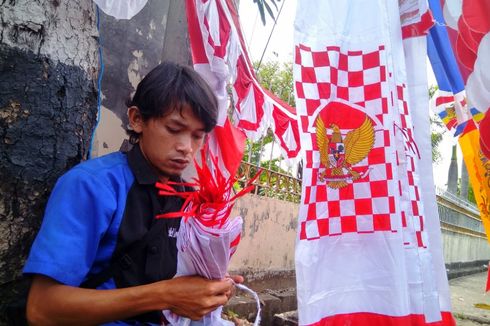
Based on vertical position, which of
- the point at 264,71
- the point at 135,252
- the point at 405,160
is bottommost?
the point at 135,252

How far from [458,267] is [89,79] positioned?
11.9 meters

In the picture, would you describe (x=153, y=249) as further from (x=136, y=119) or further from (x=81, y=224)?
(x=136, y=119)

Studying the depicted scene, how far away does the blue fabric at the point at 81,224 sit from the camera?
969mm

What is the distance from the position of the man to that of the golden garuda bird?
0.51 m

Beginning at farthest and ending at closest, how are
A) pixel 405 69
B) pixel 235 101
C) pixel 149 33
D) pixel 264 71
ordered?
1. pixel 264 71
2. pixel 235 101
3. pixel 149 33
4. pixel 405 69

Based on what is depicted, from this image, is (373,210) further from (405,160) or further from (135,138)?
(135,138)

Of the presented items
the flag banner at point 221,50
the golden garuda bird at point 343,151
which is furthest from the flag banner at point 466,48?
the flag banner at point 221,50

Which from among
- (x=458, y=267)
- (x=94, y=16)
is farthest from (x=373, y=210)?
(x=458, y=267)

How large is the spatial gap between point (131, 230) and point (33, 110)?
18.8 inches

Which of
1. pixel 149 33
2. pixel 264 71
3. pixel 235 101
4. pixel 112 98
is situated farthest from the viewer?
pixel 264 71

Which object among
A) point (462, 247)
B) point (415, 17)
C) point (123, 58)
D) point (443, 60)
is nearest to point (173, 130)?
point (123, 58)

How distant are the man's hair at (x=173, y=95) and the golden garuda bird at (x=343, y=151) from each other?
51cm

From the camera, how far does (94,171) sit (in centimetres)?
111

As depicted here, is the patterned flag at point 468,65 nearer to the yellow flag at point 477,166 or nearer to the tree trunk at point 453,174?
the yellow flag at point 477,166
